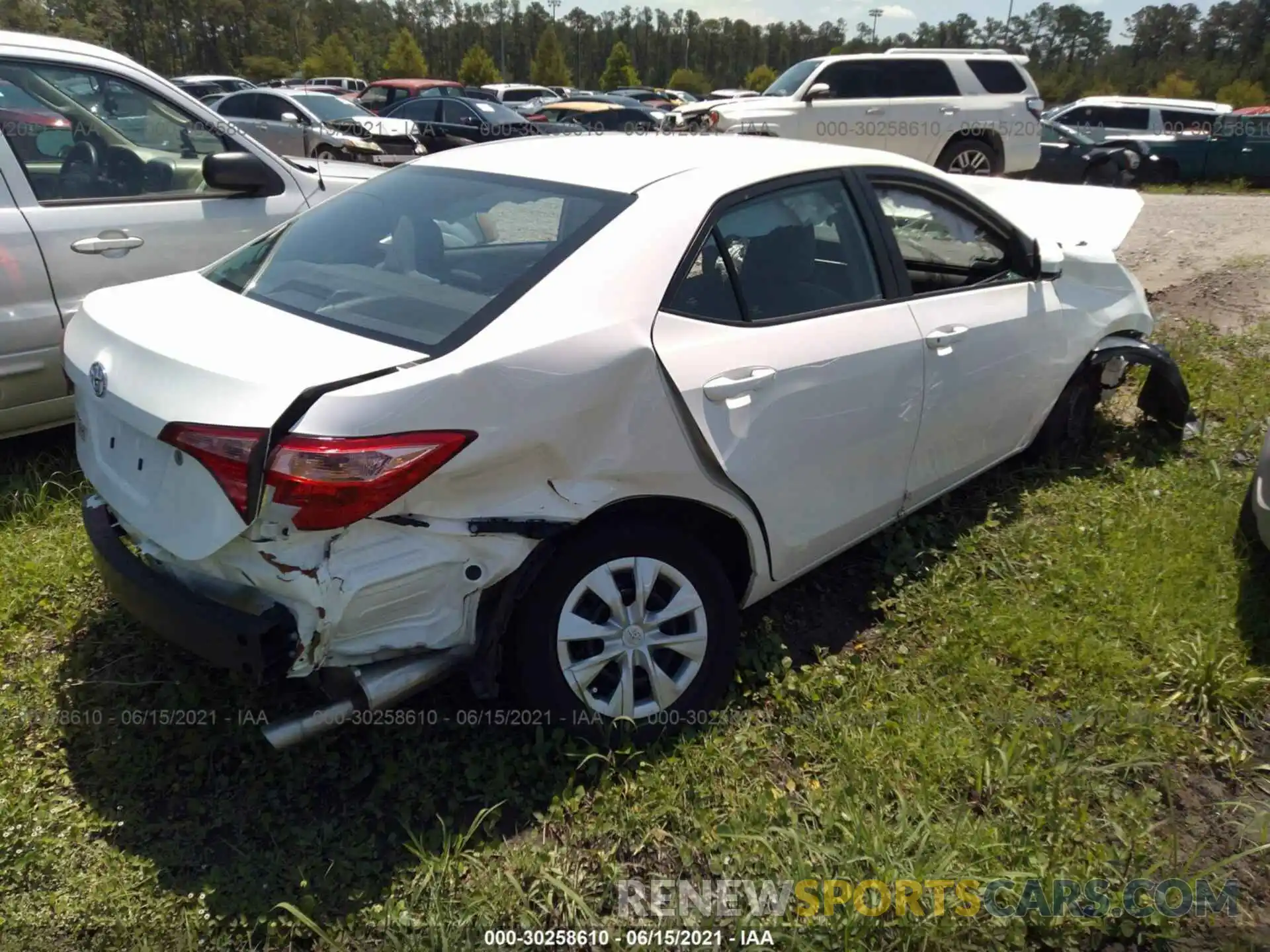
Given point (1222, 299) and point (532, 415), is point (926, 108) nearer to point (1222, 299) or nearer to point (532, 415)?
point (1222, 299)

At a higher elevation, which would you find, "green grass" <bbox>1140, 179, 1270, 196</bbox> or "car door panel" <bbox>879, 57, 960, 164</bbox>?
"car door panel" <bbox>879, 57, 960, 164</bbox>

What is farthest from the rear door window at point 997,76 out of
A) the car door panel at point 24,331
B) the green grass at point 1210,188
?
the car door panel at point 24,331

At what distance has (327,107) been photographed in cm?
1711

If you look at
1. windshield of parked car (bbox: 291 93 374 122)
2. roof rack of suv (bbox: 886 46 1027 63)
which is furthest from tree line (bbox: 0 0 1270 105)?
roof rack of suv (bbox: 886 46 1027 63)

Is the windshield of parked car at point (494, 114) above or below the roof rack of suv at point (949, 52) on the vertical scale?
below

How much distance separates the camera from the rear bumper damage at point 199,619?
220 centimetres

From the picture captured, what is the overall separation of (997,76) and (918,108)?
1.30 m

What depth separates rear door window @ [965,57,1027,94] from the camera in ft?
39.8

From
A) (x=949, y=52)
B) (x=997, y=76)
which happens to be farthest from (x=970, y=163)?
(x=949, y=52)

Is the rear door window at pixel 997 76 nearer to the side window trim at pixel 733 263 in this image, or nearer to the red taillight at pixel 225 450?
the side window trim at pixel 733 263

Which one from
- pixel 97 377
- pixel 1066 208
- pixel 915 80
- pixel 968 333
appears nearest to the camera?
pixel 97 377
